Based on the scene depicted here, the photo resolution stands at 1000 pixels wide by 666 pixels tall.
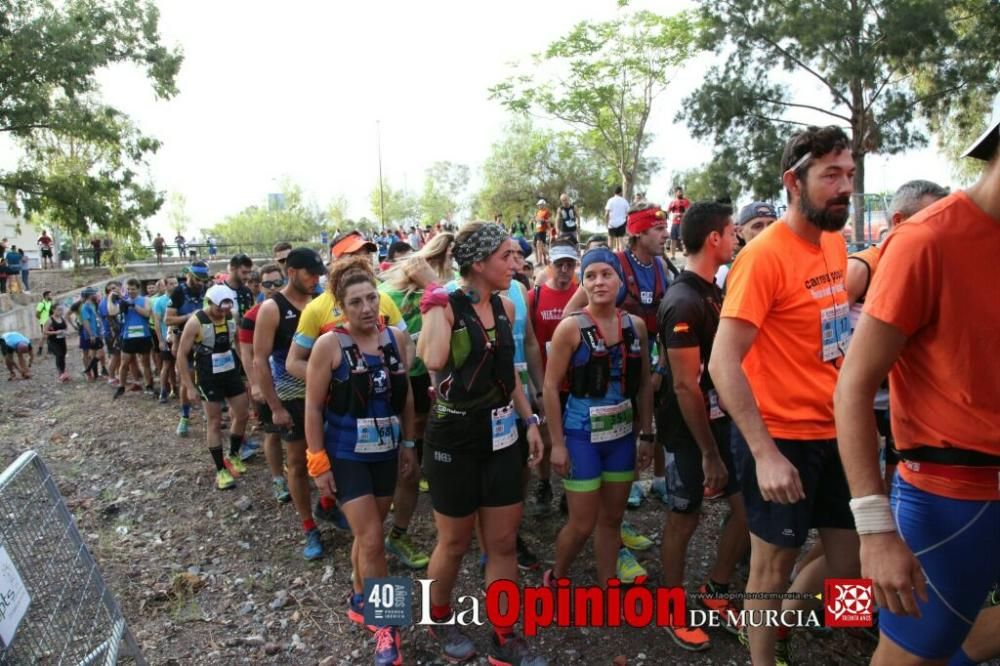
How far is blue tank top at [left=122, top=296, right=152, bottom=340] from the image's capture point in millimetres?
10922

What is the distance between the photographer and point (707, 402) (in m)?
3.53

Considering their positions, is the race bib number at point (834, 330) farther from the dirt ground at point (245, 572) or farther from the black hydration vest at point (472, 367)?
the dirt ground at point (245, 572)

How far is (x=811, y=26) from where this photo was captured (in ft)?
76.0

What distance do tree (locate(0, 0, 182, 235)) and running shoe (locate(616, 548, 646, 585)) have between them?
19984 mm

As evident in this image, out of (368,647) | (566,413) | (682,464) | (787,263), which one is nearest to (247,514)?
(368,647)

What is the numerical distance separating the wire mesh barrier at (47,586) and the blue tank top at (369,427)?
1.29 metres

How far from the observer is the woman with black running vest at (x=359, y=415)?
3.41 meters

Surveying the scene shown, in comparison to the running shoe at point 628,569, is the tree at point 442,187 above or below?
above

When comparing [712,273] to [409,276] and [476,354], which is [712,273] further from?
[409,276]

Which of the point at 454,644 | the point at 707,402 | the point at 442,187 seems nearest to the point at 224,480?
the point at 454,644

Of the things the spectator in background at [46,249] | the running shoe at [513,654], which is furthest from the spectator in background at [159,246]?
the running shoe at [513,654]

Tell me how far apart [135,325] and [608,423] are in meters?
Result: 10.1

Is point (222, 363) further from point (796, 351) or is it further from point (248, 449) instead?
point (796, 351)

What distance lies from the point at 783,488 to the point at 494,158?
54.4 metres
